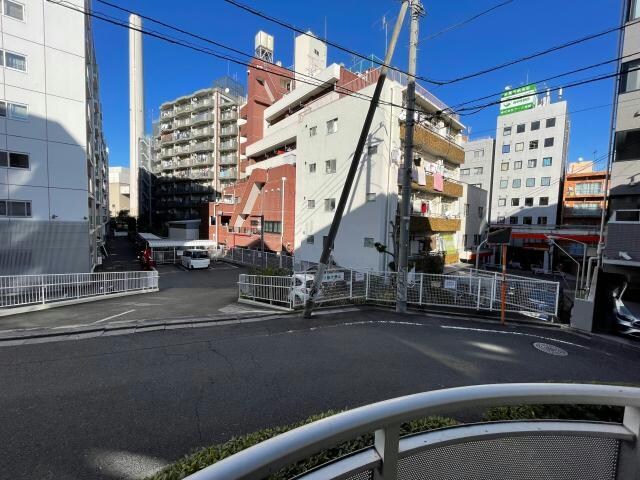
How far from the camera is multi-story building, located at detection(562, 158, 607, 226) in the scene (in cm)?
3444

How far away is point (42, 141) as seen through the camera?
15352 mm

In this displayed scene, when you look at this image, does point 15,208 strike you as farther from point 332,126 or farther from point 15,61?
point 332,126

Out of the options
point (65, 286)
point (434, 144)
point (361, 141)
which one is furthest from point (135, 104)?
point (361, 141)

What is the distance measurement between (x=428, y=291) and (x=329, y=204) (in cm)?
1050

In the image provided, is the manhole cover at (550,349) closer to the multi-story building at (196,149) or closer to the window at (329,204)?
the window at (329,204)

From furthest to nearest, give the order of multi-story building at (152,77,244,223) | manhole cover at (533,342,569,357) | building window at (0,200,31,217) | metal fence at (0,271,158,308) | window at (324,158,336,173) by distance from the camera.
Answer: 1. multi-story building at (152,77,244,223)
2. window at (324,158,336,173)
3. building window at (0,200,31,217)
4. metal fence at (0,271,158,308)
5. manhole cover at (533,342,569,357)

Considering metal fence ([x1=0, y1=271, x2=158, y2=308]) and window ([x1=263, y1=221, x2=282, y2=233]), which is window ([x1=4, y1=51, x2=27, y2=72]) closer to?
metal fence ([x1=0, y1=271, x2=158, y2=308])

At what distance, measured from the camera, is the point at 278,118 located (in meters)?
31.8

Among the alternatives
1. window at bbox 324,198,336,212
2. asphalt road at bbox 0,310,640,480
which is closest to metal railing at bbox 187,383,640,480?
asphalt road at bbox 0,310,640,480

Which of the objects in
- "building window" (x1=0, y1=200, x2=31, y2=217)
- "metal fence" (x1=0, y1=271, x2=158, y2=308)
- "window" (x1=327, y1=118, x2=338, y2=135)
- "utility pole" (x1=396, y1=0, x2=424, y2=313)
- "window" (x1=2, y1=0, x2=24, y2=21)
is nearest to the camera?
"utility pole" (x1=396, y1=0, x2=424, y2=313)

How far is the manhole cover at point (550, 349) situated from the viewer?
22.5 ft

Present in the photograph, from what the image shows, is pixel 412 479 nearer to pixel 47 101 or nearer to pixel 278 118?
pixel 47 101

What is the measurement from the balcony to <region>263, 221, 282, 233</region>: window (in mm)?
11552

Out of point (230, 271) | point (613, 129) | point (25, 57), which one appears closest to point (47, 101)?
point (25, 57)
